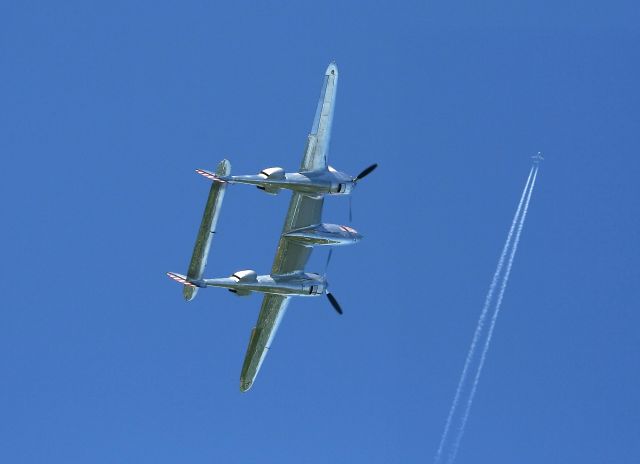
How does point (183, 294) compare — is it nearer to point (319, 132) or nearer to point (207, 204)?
point (207, 204)

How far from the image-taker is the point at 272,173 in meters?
109

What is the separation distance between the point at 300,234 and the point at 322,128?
23.4ft

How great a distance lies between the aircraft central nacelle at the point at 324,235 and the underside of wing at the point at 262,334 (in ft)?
21.9

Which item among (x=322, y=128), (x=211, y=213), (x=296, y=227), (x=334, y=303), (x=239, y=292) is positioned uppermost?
(x=322, y=128)

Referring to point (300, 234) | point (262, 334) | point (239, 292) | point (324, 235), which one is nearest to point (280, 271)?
point (300, 234)

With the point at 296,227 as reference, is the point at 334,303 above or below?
below

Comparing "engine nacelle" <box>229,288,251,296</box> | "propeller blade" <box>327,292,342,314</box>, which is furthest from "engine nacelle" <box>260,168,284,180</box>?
"propeller blade" <box>327,292,342,314</box>

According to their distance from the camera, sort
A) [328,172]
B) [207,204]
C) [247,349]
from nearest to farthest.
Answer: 1. [207,204]
2. [328,172]
3. [247,349]

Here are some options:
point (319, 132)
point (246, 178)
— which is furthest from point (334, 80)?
point (246, 178)

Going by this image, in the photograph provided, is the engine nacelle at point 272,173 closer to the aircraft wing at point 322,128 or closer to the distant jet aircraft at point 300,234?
the distant jet aircraft at point 300,234

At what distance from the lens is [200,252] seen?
351ft

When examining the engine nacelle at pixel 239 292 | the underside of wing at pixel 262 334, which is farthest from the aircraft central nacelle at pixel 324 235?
the underside of wing at pixel 262 334

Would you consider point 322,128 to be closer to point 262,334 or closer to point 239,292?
point 239,292

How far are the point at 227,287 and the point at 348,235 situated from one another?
9884 millimetres
